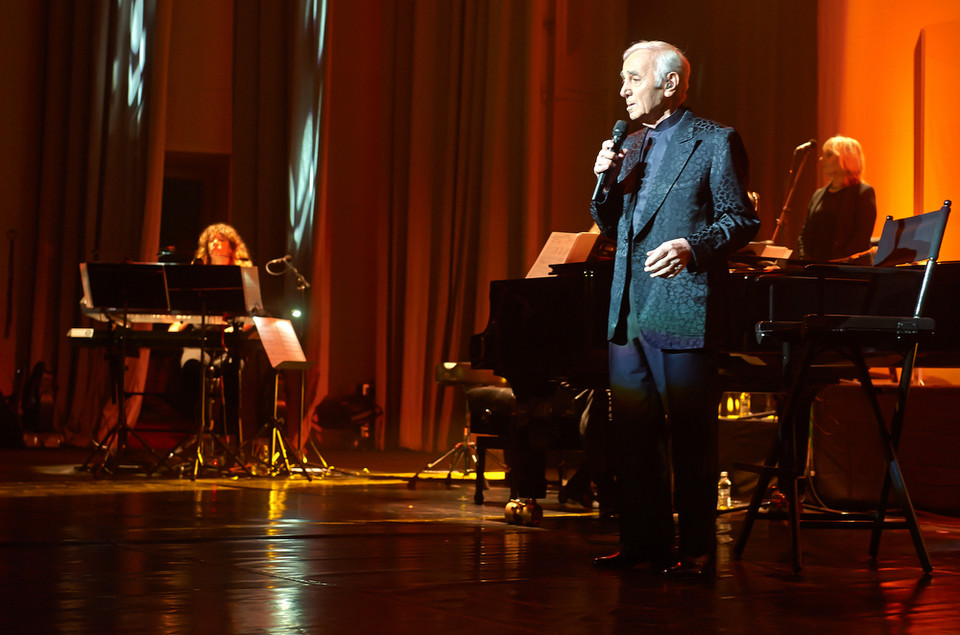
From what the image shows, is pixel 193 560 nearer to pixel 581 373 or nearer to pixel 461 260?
pixel 581 373

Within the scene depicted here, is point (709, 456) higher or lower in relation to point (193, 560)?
higher

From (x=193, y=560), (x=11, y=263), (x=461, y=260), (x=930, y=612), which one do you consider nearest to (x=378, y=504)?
(x=193, y=560)

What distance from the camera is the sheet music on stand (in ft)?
18.3

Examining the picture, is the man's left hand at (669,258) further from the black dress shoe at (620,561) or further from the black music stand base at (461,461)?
the black music stand base at (461,461)

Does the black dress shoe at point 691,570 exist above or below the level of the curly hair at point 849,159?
below

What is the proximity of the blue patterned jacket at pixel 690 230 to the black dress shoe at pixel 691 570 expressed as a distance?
53 cm

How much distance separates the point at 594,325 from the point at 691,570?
3.42 feet

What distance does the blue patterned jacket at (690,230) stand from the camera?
2.66 metres

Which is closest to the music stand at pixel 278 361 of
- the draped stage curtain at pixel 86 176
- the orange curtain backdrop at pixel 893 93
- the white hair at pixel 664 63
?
the draped stage curtain at pixel 86 176

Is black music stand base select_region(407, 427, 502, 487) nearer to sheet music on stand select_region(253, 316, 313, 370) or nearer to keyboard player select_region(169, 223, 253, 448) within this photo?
sheet music on stand select_region(253, 316, 313, 370)

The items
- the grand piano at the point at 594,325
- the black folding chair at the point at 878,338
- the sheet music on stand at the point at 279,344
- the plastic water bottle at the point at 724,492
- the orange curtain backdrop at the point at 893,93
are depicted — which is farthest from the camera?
the orange curtain backdrop at the point at 893,93

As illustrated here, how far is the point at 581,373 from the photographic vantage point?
12.2ft

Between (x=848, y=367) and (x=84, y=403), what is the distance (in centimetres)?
542

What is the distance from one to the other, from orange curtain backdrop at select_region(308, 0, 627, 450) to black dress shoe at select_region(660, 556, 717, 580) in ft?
16.9
